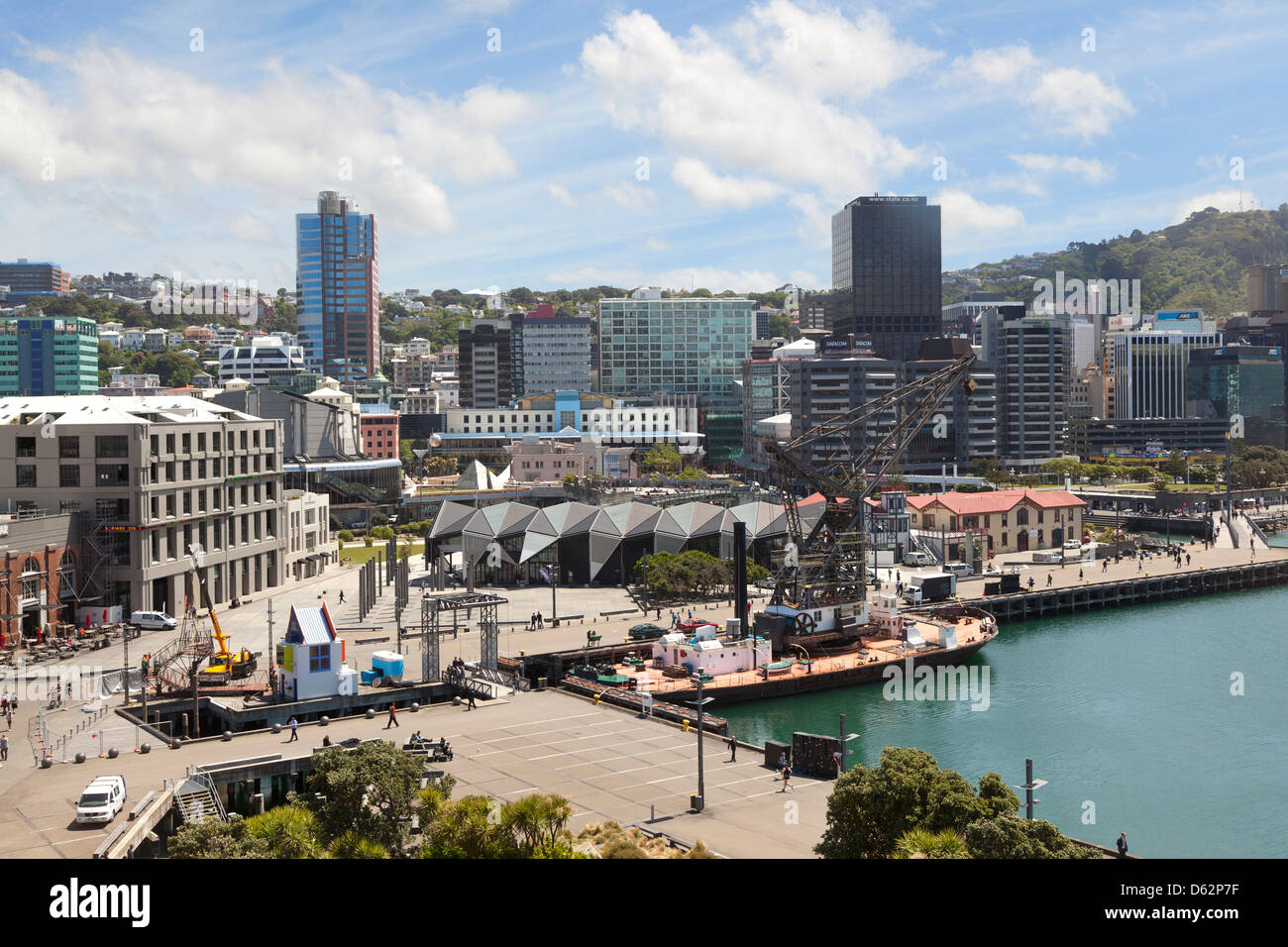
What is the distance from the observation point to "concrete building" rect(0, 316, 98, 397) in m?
166

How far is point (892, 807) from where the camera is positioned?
21.5 m

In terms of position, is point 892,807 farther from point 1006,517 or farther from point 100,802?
point 1006,517

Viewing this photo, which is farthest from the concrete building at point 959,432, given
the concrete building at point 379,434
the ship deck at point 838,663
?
the ship deck at point 838,663

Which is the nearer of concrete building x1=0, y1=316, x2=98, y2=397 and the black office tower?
concrete building x1=0, y1=316, x2=98, y2=397

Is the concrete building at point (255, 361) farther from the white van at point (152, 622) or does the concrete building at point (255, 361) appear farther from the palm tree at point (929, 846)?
the palm tree at point (929, 846)

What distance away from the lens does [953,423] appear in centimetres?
14512

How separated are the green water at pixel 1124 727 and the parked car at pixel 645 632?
24.5ft

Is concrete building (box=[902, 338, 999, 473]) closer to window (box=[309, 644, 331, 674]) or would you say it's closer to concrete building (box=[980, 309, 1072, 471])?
concrete building (box=[980, 309, 1072, 471])

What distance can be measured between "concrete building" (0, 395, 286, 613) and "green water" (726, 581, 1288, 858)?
29.2 metres

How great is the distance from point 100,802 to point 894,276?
6809 inches

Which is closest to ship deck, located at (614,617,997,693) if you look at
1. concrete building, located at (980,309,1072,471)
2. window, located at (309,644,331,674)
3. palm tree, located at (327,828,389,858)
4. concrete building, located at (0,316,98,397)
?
window, located at (309,644,331,674)

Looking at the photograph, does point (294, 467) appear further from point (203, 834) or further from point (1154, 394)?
point (1154, 394)

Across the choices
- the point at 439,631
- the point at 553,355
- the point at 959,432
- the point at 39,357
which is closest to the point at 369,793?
the point at 439,631
